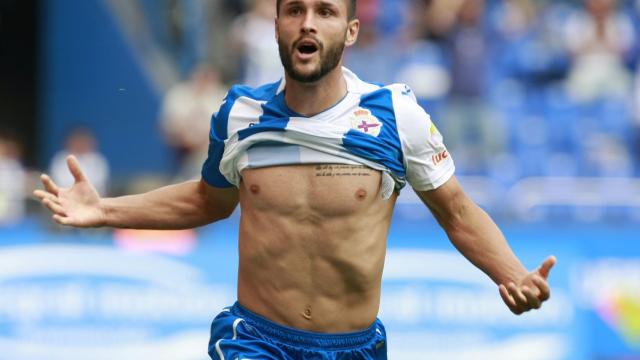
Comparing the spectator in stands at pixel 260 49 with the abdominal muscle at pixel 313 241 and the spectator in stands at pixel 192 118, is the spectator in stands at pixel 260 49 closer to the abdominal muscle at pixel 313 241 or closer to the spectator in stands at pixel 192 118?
the spectator in stands at pixel 192 118

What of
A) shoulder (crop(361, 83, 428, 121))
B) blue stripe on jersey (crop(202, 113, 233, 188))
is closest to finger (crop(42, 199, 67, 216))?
blue stripe on jersey (crop(202, 113, 233, 188))

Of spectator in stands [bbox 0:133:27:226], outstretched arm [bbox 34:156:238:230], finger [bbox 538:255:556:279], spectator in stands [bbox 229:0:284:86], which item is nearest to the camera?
finger [bbox 538:255:556:279]

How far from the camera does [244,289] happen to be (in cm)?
584

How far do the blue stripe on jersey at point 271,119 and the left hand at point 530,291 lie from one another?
1.19 metres

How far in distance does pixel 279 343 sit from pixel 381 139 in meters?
0.98

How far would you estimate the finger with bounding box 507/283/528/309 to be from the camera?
554cm

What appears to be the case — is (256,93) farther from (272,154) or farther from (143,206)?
(143,206)

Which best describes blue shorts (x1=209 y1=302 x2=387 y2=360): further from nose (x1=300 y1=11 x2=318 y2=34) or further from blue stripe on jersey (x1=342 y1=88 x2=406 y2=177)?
nose (x1=300 y1=11 x2=318 y2=34)

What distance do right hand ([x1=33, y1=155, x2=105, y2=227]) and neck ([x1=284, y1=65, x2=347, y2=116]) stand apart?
3.38ft

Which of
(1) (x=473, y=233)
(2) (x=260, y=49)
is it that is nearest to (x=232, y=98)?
(1) (x=473, y=233)

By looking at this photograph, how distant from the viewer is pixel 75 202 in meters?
6.07

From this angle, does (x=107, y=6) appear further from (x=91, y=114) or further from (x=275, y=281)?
(x=275, y=281)

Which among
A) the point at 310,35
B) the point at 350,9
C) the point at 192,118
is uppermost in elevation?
the point at 192,118

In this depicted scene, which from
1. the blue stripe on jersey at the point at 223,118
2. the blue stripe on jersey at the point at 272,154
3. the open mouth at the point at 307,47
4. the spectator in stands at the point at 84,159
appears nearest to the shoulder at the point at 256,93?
the blue stripe on jersey at the point at 223,118
